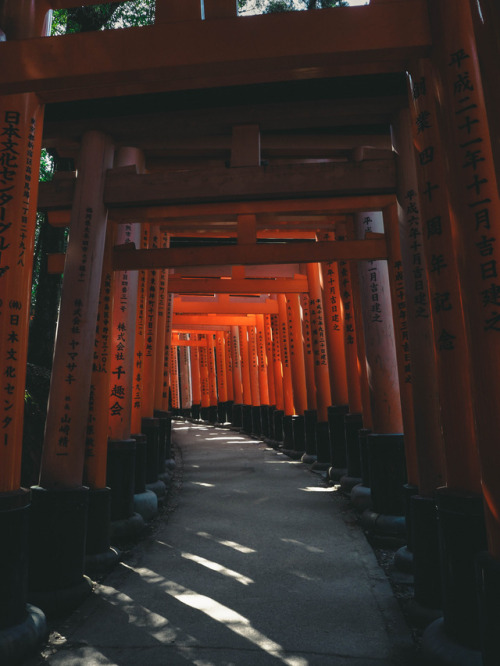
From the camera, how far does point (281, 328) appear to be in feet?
48.8

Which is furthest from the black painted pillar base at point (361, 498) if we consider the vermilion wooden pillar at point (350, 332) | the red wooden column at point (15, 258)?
the red wooden column at point (15, 258)

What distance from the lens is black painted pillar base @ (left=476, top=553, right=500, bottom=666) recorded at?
7.18 feet

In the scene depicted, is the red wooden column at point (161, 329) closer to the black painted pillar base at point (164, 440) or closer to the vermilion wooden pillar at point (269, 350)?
the black painted pillar base at point (164, 440)

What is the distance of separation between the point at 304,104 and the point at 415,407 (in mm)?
3419

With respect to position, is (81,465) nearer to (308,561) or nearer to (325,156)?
(308,561)

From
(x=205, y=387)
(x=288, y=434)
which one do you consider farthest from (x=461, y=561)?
(x=205, y=387)

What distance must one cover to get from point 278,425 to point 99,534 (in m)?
11.4

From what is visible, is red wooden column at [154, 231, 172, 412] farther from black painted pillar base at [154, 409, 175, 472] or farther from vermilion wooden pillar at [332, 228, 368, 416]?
vermilion wooden pillar at [332, 228, 368, 416]

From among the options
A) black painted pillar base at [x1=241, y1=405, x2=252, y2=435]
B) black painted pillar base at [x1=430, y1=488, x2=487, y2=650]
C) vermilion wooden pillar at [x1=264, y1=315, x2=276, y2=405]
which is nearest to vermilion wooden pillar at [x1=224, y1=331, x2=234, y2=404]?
black painted pillar base at [x1=241, y1=405, x2=252, y2=435]

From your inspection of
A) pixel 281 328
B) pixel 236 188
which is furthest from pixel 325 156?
pixel 281 328

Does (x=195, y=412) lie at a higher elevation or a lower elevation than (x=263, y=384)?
lower

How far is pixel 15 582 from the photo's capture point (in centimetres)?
315

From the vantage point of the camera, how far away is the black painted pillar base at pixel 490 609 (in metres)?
2.19

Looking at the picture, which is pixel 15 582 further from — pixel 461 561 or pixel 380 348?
pixel 380 348
